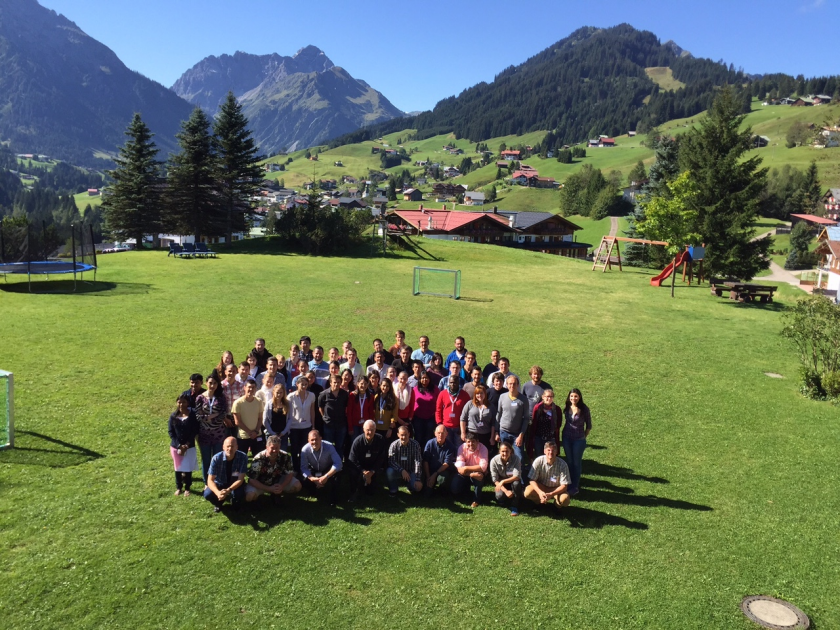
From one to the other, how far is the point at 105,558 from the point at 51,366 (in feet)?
30.0

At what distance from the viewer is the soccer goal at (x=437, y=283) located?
1111 inches

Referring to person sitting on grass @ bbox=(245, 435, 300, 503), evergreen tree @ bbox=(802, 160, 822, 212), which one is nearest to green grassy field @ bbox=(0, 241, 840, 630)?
person sitting on grass @ bbox=(245, 435, 300, 503)

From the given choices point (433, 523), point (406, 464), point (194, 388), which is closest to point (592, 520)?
point (433, 523)

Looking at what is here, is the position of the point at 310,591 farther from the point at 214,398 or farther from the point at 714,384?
the point at 714,384

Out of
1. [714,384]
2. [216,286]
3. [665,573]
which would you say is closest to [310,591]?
[665,573]

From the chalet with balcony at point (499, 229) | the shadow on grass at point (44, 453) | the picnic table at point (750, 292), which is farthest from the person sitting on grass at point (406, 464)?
the chalet with balcony at point (499, 229)

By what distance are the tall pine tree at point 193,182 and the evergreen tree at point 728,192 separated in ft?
126

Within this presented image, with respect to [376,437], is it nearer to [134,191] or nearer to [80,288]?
[80,288]

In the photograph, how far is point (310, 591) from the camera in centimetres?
653

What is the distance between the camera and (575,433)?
890 cm

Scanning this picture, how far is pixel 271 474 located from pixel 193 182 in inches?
→ 1795

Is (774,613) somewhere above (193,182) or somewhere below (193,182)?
below

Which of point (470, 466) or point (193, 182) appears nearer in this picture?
point (470, 466)

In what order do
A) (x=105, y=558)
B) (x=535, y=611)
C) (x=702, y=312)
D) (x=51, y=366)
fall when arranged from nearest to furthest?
(x=535, y=611), (x=105, y=558), (x=51, y=366), (x=702, y=312)
